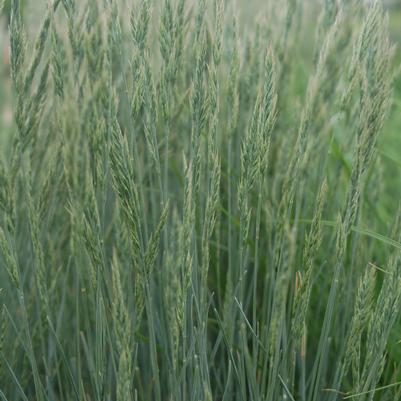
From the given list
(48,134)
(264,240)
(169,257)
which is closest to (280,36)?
(264,240)

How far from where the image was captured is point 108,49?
126 cm

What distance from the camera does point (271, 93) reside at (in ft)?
3.59

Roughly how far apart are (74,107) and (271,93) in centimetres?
A: 37

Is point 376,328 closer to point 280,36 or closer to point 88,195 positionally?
point 88,195

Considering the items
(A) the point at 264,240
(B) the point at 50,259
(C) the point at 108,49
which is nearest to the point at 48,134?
(B) the point at 50,259

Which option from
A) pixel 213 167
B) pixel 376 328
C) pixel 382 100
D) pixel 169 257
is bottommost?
pixel 376 328

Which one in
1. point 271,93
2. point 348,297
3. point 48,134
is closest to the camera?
point 271,93

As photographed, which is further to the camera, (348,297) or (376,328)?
(348,297)

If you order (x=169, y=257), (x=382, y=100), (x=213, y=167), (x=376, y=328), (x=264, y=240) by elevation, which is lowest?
(x=264, y=240)

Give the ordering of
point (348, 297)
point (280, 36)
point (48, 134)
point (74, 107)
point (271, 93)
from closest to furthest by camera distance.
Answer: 1. point (74, 107)
2. point (271, 93)
3. point (348, 297)
4. point (48, 134)
5. point (280, 36)

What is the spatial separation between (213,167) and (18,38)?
42cm

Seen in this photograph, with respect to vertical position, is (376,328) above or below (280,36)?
below

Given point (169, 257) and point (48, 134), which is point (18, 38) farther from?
point (48, 134)

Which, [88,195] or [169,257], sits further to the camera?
[169,257]
